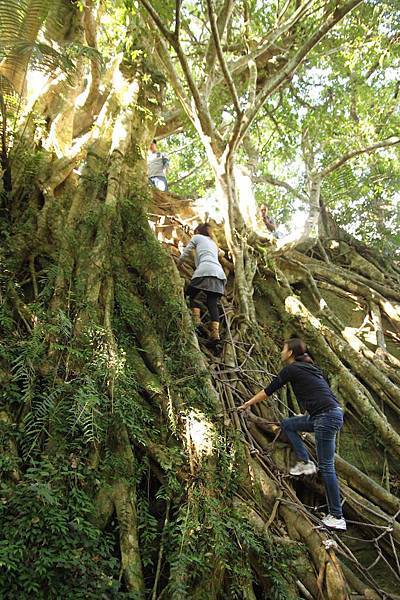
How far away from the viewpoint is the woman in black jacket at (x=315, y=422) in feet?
11.0

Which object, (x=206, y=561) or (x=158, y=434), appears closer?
(x=206, y=561)

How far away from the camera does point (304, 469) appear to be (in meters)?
3.58

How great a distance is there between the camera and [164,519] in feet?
8.87

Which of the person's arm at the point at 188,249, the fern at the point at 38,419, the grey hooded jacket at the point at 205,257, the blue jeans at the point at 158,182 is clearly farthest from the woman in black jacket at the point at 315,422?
the blue jeans at the point at 158,182

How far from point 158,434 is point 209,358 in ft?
5.04

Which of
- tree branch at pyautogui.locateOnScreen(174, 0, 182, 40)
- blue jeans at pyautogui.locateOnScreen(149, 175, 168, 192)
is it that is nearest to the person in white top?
blue jeans at pyautogui.locateOnScreen(149, 175, 168, 192)

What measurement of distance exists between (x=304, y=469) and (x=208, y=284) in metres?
2.27

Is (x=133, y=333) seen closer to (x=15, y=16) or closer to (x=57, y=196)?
(x=57, y=196)

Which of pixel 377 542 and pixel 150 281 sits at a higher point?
pixel 150 281

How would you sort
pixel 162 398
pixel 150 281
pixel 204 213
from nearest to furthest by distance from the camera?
1. pixel 162 398
2. pixel 150 281
3. pixel 204 213

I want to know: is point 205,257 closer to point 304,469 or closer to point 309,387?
point 309,387

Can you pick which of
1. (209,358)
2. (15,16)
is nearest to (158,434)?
(209,358)

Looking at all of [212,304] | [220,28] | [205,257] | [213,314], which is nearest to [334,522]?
[213,314]

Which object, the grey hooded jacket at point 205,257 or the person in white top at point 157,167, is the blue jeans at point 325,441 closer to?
the grey hooded jacket at point 205,257
